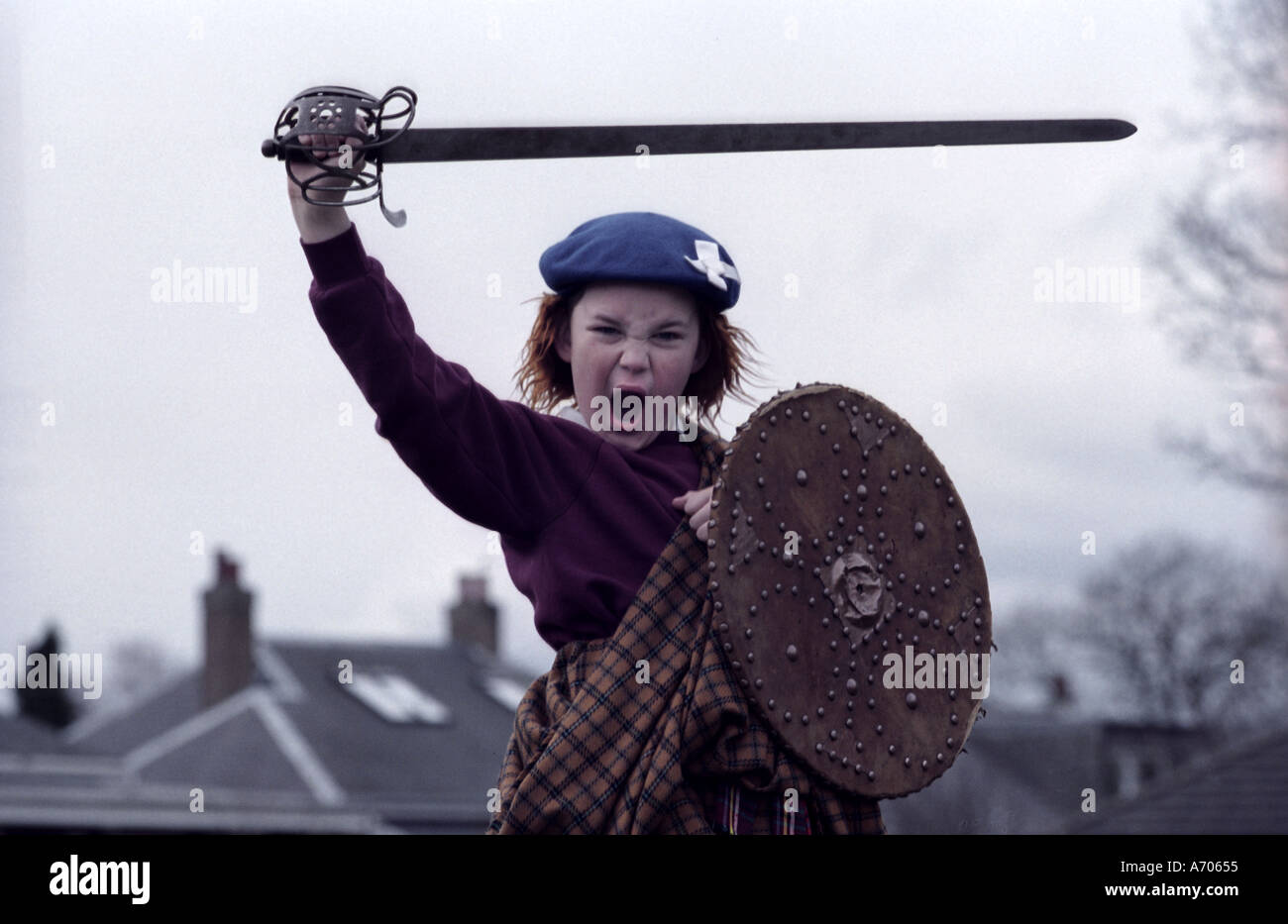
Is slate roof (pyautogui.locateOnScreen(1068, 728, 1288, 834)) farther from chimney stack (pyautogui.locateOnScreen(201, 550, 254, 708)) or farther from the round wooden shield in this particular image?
chimney stack (pyautogui.locateOnScreen(201, 550, 254, 708))

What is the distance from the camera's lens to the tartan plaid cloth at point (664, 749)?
304 cm

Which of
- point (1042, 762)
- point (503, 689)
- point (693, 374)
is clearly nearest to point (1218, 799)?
point (693, 374)

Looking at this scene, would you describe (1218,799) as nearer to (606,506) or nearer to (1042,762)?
(606,506)

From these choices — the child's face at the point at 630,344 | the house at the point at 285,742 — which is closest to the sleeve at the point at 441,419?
the child's face at the point at 630,344

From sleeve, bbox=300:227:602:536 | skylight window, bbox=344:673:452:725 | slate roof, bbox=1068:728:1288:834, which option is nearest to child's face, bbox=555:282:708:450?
sleeve, bbox=300:227:602:536

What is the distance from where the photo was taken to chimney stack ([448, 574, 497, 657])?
17703 millimetres

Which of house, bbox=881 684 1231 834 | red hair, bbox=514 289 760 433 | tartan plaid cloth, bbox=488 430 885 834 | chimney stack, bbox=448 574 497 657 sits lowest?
house, bbox=881 684 1231 834

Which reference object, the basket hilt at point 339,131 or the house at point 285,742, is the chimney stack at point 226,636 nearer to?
the house at point 285,742

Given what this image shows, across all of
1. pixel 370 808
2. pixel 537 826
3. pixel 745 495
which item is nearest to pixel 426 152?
pixel 745 495

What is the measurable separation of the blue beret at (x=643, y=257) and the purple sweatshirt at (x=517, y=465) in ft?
0.95

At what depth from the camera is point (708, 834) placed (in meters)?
3.06

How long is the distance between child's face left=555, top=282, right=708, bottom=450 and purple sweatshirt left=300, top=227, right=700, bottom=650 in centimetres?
7
